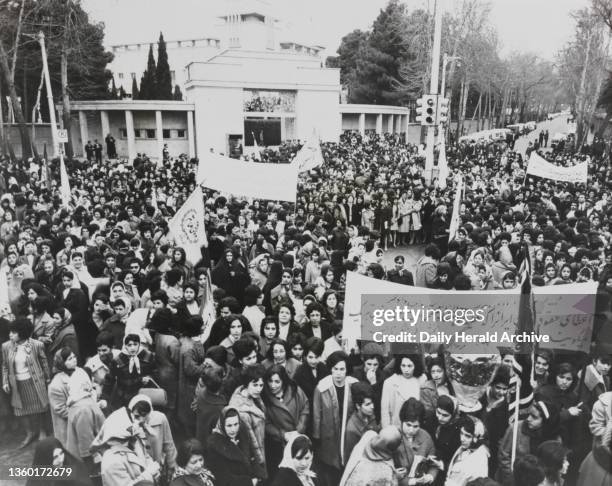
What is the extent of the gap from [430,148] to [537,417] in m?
14.7

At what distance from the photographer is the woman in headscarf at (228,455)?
3.86 m

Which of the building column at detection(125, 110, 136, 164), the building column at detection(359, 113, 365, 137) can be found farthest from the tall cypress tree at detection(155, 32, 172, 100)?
the building column at detection(359, 113, 365, 137)

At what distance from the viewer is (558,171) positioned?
1202 centimetres

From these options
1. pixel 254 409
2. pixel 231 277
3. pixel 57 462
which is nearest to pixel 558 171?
pixel 231 277

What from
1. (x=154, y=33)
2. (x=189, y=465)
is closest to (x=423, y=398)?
(x=189, y=465)

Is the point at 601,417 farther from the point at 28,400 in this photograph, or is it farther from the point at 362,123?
the point at 362,123

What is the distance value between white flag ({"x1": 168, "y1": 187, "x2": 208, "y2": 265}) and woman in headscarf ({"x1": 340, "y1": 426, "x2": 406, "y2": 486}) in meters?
4.45

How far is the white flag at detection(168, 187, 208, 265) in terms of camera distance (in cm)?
741

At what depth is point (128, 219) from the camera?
32.8 feet

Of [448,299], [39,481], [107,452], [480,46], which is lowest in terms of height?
[39,481]

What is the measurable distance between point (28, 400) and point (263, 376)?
2.46 metres

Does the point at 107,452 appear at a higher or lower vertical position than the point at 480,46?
lower

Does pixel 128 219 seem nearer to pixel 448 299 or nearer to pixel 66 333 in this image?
pixel 66 333

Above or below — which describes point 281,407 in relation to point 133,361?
below
